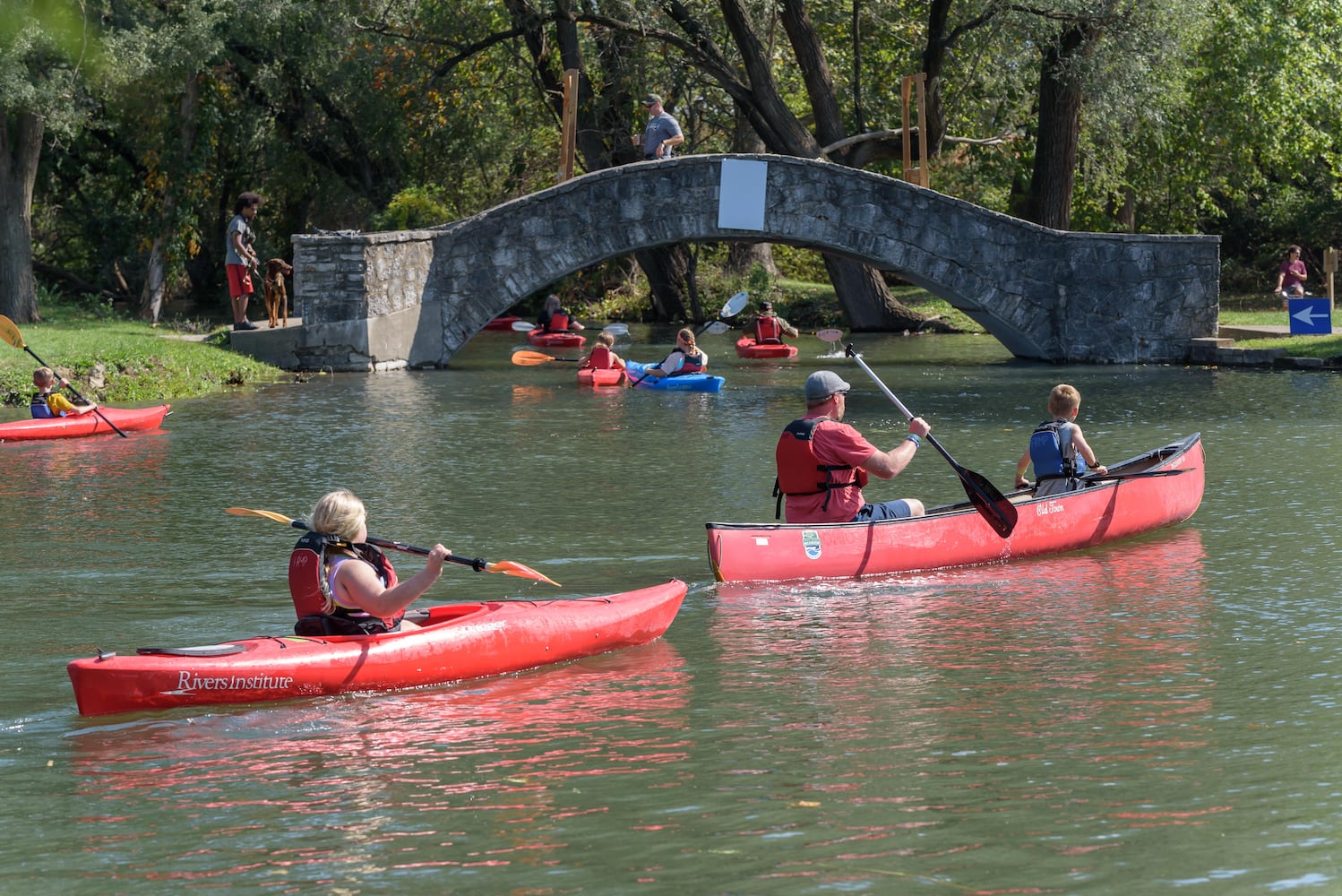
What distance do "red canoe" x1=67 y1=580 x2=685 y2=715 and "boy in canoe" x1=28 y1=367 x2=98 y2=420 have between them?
884 centimetres

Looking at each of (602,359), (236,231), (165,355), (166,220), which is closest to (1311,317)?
(602,359)

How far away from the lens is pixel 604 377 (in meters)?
20.8

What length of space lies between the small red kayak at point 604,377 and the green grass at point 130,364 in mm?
4112

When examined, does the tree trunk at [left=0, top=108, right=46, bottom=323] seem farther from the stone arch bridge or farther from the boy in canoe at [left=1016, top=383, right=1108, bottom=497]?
the boy in canoe at [left=1016, top=383, right=1108, bottom=497]

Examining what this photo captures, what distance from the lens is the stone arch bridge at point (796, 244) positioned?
23219 mm

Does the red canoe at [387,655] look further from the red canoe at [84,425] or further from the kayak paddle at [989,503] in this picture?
the red canoe at [84,425]

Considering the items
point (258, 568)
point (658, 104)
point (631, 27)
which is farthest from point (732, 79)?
point (258, 568)

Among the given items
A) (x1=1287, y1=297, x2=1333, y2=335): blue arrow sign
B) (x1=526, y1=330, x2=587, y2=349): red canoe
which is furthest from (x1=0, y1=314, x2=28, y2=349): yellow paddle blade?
(x1=1287, y1=297, x2=1333, y2=335): blue arrow sign

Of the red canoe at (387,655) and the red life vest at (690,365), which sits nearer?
the red canoe at (387,655)

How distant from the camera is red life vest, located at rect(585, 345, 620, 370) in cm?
2112

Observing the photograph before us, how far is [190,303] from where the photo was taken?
35625 millimetres

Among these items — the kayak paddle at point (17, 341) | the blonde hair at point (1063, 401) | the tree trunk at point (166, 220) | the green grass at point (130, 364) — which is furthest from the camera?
the tree trunk at point (166, 220)

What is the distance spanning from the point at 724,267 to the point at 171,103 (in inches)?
551

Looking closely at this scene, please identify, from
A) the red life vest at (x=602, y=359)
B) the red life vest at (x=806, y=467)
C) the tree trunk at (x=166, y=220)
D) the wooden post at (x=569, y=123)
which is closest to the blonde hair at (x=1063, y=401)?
the red life vest at (x=806, y=467)
